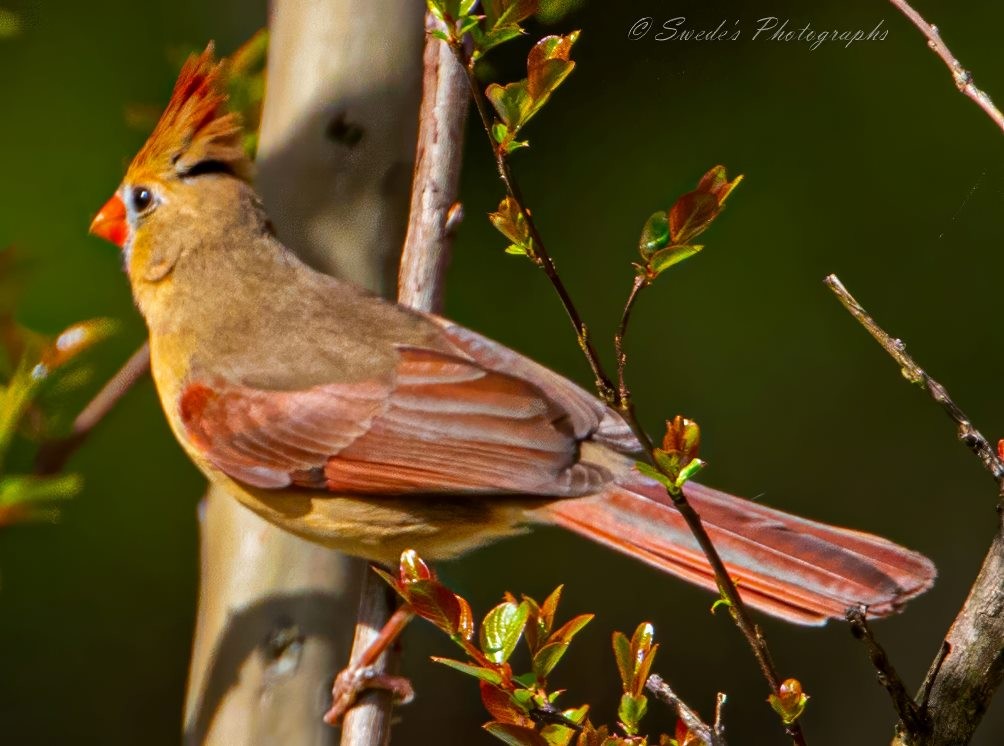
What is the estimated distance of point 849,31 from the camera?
3.10 metres

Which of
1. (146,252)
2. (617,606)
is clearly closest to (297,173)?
(146,252)

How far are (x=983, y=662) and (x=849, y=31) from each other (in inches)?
93.0

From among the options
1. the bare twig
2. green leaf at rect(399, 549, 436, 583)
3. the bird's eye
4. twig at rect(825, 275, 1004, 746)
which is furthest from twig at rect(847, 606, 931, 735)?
the bird's eye

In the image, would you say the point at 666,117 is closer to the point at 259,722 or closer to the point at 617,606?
the point at 617,606

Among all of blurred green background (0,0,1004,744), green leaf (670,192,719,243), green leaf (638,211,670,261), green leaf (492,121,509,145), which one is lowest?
blurred green background (0,0,1004,744)

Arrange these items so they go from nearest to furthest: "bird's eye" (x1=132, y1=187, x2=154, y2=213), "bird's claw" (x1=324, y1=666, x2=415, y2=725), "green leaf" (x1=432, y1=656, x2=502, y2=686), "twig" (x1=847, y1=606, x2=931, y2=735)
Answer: "twig" (x1=847, y1=606, x2=931, y2=735)
"green leaf" (x1=432, y1=656, x2=502, y2=686)
"bird's claw" (x1=324, y1=666, x2=415, y2=725)
"bird's eye" (x1=132, y1=187, x2=154, y2=213)

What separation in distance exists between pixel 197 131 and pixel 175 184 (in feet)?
0.45

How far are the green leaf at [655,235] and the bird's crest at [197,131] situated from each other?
3.40ft

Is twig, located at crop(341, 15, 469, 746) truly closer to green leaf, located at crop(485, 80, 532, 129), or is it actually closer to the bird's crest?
the bird's crest

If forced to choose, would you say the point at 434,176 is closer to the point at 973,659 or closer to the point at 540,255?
the point at 540,255

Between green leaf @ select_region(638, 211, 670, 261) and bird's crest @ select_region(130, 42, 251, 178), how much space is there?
104cm

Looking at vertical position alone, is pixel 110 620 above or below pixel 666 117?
below

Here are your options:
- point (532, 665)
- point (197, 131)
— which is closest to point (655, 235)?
point (532, 665)

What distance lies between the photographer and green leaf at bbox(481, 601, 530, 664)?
3.56 feet
